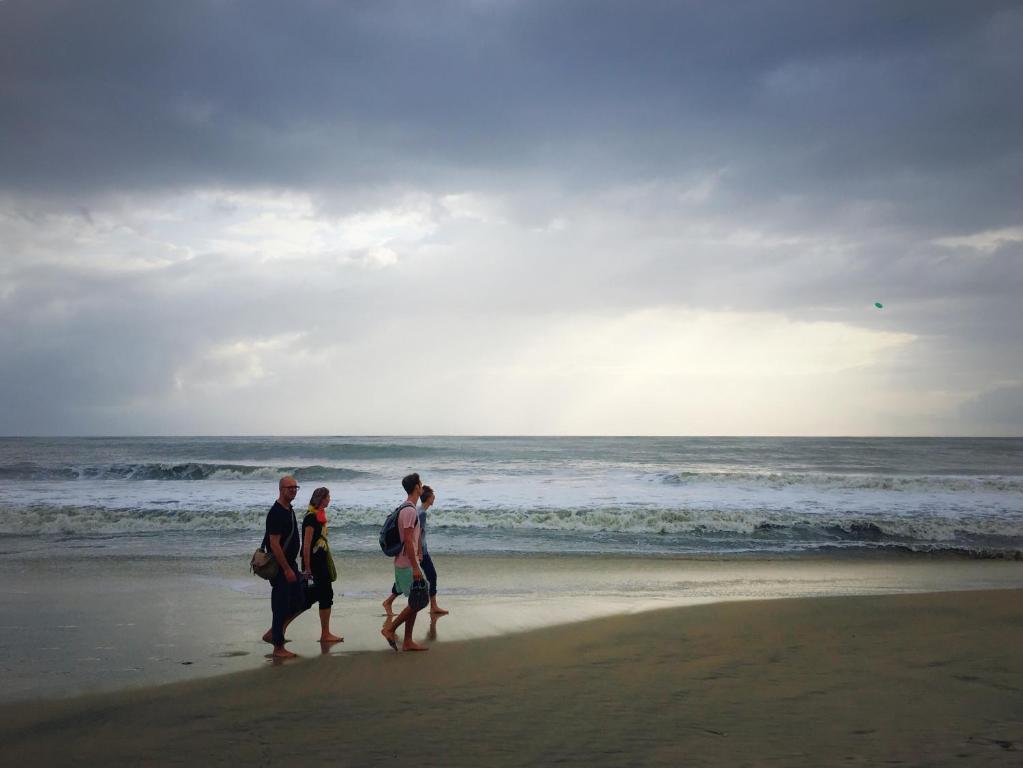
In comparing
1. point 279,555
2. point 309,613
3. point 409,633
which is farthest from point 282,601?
point 309,613

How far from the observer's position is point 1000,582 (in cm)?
1098

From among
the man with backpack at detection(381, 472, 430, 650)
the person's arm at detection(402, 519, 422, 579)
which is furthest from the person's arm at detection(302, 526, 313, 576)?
the person's arm at detection(402, 519, 422, 579)

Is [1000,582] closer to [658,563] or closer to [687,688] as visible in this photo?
[658,563]

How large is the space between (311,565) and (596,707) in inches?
133

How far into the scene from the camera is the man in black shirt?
6.68 meters

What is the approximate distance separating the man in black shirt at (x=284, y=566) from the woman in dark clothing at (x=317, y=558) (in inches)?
4.7

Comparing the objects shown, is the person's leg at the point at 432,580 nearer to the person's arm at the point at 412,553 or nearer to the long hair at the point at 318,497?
the person's arm at the point at 412,553

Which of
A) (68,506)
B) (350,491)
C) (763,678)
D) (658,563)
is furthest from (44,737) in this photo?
(350,491)

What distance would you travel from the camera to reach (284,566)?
6680 mm

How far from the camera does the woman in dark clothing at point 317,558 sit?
6988mm

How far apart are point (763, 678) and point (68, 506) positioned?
63.1 feet

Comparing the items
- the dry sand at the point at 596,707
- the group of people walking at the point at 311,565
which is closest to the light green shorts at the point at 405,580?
the group of people walking at the point at 311,565

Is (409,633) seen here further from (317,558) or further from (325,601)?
(317,558)

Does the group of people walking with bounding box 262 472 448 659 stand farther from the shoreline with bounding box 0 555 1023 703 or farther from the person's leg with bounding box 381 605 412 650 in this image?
the shoreline with bounding box 0 555 1023 703
